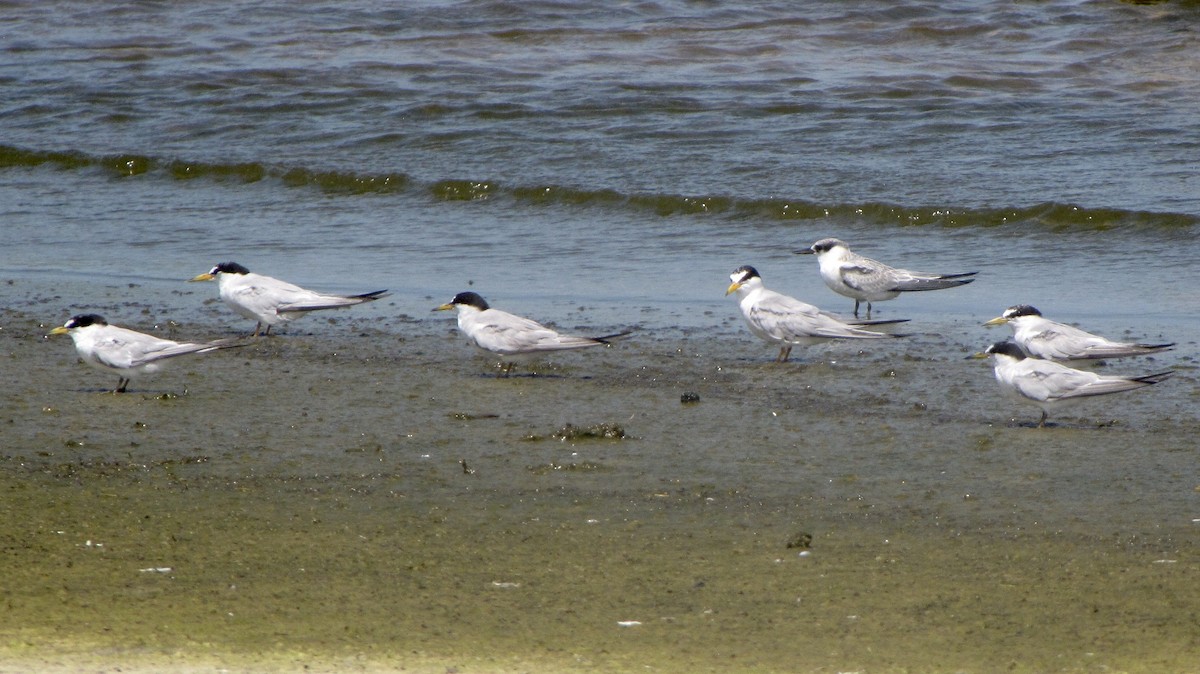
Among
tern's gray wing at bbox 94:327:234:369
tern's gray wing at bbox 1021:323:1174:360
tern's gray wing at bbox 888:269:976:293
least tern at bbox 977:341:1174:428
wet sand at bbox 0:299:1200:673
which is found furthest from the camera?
tern's gray wing at bbox 888:269:976:293

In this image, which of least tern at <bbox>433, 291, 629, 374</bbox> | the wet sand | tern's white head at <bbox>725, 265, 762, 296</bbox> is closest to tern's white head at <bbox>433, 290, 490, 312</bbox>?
least tern at <bbox>433, 291, 629, 374</bbox>

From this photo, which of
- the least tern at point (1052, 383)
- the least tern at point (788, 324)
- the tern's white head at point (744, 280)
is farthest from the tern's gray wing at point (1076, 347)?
the tern's white head at point (744, 280)

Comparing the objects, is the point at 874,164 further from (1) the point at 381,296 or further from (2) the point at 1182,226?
(1) the point at 381,296

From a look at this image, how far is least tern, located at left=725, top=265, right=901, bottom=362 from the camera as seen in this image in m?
7.25

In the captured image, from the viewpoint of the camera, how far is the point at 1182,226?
31.3 feet

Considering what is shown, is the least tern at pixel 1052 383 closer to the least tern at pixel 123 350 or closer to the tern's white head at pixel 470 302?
the tern's white head at pixel 470 302

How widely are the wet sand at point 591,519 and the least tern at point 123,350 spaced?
5.2 inches

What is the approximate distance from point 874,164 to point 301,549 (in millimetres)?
8328

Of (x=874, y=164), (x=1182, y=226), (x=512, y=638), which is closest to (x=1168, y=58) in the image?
(x=874, y=164)

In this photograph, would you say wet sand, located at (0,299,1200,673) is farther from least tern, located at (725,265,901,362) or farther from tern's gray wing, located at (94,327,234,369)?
least tern, located at (725,265,901,362)

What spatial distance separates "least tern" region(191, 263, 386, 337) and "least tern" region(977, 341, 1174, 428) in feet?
11.0

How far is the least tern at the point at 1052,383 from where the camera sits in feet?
19.2

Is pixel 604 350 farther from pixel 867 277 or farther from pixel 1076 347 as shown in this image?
pixel 1076 347

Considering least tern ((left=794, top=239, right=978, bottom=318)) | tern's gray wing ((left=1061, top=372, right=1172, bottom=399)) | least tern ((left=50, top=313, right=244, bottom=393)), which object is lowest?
least tern ((left=794, top=239, right=978, bottom=318))
